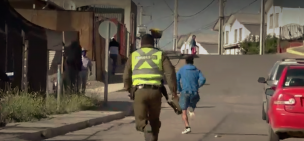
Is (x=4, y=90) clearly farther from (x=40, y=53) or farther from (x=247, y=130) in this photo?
(x=247, y=130)

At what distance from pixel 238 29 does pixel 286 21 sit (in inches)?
548

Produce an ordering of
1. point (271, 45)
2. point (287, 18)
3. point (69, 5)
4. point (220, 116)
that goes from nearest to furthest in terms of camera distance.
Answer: point (220, 116) → point (69, 5) → point (271, 45) → point (287, 18)

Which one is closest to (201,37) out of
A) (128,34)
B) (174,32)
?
(174,32)

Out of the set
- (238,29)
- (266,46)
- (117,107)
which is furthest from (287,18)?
(117,107)

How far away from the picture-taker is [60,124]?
40.8 feet

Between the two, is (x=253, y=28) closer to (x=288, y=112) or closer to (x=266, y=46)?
(x=266, y=46)

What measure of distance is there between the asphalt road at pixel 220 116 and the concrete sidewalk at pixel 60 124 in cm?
25

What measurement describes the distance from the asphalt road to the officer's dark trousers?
10.7 ft

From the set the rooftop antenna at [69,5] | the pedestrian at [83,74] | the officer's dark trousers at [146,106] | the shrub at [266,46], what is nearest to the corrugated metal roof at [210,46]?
the shrub at [266,46]

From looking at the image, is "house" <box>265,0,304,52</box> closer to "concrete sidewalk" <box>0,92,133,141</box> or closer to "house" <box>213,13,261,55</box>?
"house" <box>213,13,261,55</box>

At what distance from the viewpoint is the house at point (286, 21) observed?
51.2 metres

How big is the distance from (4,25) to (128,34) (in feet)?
72.9

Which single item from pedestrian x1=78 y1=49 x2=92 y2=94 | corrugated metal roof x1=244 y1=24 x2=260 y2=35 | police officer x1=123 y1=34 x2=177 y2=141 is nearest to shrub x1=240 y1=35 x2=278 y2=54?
corrugated metal roof x1=244 y1=24 x2=260 y2=35

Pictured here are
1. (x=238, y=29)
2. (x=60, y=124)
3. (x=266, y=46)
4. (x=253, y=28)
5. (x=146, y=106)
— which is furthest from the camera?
(x=238, y=29)
